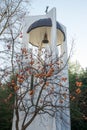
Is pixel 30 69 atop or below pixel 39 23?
below

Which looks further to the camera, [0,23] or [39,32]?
[39,32]

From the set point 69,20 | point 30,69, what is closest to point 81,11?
point 69,20

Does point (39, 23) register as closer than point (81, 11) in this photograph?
No

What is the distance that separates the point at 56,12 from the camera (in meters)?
7.70

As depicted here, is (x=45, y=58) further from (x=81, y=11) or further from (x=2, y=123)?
(x=2, y=123)

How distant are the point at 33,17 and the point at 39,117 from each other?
3907 millimetres

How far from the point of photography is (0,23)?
7.39 meters

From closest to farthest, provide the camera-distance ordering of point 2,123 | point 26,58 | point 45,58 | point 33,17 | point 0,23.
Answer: point 45,58
point 26,58
point 0,23
point 33,17
point 2,123

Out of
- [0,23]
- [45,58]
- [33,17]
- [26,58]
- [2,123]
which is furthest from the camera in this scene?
[2,123]

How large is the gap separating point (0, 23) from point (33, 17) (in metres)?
1.52

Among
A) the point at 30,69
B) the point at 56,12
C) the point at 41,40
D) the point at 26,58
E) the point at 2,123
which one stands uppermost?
the point at 56,12

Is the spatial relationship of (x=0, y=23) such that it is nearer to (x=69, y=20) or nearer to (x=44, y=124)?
(x=69, y=20)

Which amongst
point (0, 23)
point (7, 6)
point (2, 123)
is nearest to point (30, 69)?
point (0, 23)

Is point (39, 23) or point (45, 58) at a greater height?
point (39, 23)
